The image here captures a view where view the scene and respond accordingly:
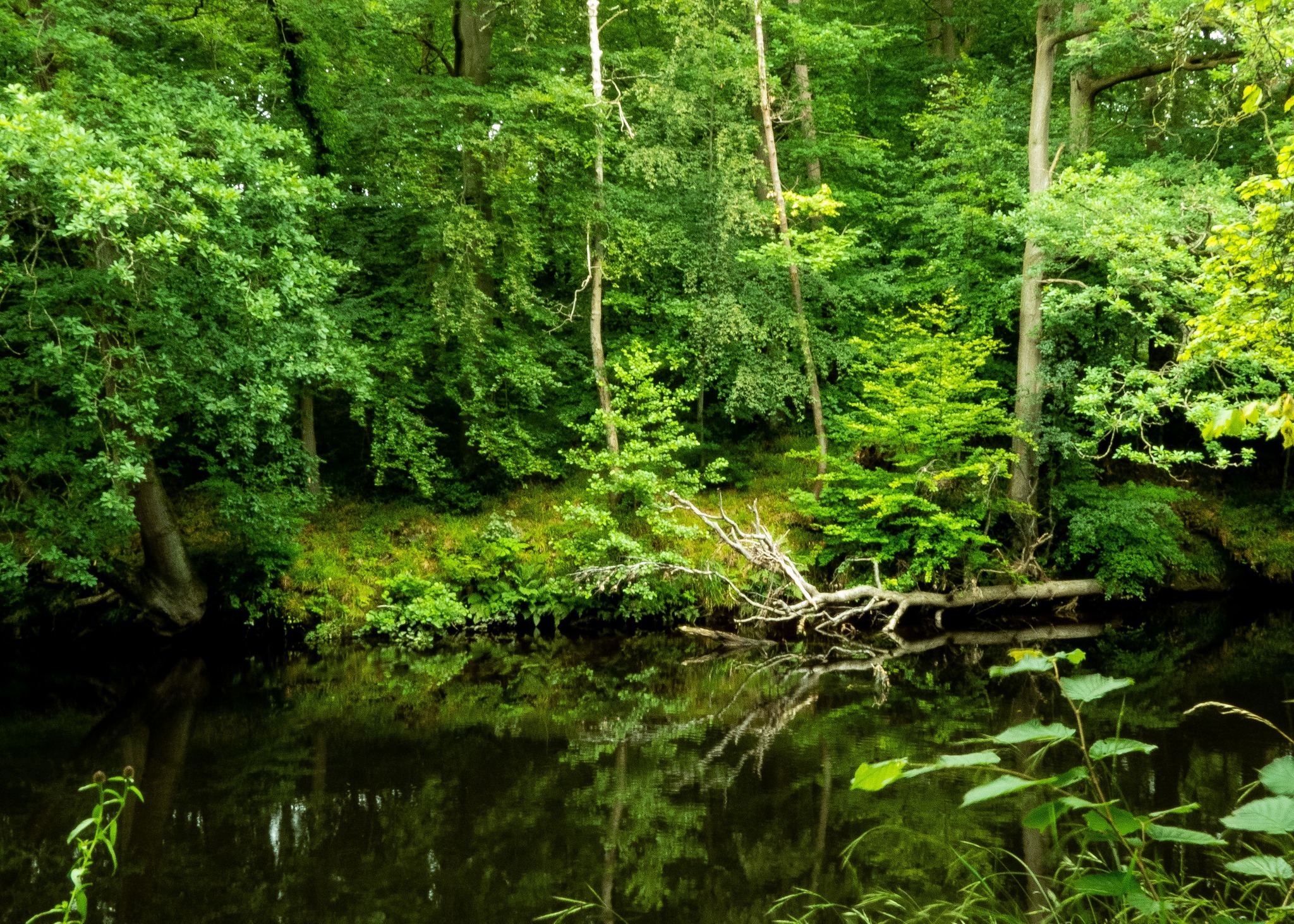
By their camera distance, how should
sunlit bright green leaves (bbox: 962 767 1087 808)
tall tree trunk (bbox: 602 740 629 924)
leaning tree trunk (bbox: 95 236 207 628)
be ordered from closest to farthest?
sunlit bright green leaves (bbox: 962 767 1087 808) → tall tree trunk (bbox: 602 740 629 924) → leaning tree trunk (bbox: 95 236 207 628)

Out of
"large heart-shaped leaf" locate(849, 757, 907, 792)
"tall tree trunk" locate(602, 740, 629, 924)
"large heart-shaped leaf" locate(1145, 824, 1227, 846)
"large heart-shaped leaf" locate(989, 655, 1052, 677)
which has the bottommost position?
"tall tree trunk" locate(602, 740, 629, 924)

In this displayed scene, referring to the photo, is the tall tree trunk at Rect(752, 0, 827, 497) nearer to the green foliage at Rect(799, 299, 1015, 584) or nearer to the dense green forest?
the dense green forest

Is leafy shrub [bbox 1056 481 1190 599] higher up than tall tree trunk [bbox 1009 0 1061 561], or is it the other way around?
tall tree trunk [bbox 1009 0 1061 561]

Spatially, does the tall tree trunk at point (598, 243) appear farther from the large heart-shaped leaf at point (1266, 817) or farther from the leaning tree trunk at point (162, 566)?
the large heart-shaped leaf at point (1266, 817)

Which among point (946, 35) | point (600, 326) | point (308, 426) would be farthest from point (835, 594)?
point (946, 35)

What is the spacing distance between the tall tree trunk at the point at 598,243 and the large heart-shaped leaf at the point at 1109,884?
10.8m

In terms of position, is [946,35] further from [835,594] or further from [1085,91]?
[835,594]

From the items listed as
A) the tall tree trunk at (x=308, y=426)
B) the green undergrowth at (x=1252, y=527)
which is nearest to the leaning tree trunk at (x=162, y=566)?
the tall tree trunk at (x=308, y=426)

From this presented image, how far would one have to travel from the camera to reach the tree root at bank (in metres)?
11.3

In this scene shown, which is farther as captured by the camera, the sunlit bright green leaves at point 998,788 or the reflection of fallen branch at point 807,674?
the reflection of fallen branch at point 807,674

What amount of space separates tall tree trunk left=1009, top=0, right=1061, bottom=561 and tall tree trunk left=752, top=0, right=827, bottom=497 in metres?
2.72

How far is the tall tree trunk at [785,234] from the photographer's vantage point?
42.8 ft

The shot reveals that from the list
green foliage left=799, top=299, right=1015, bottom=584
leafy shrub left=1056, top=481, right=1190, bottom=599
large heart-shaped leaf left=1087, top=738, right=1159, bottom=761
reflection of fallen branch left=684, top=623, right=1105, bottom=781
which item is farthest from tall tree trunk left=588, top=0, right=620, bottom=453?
large heart-shaped leaf left=1087, top=738, right=1159, bottom=761

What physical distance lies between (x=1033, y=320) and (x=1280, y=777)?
11.9 metres
